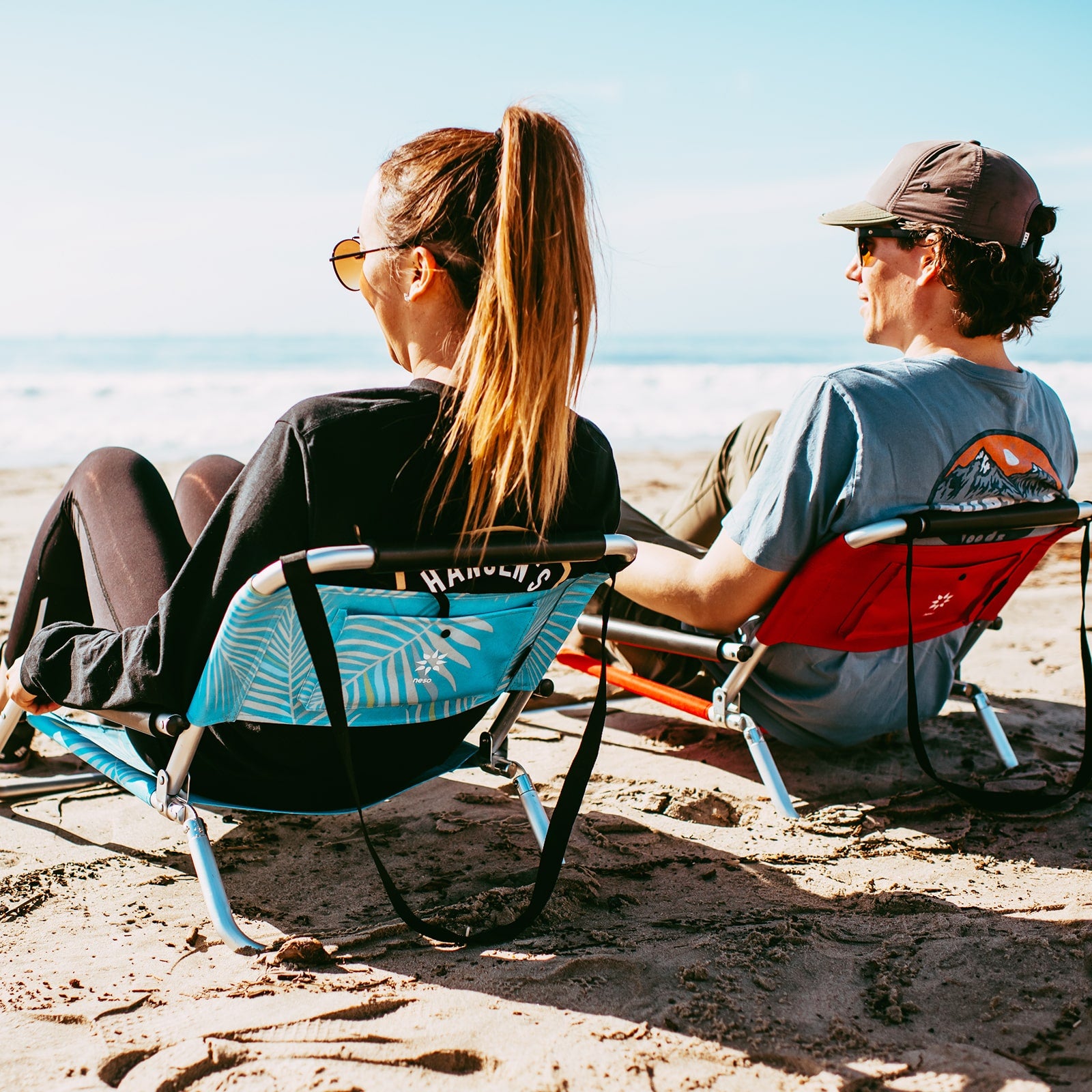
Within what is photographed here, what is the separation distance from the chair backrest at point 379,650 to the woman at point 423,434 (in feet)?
0.24

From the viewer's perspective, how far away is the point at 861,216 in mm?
2766

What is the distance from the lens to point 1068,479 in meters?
2.96

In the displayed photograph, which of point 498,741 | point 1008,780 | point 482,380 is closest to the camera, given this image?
point 482,380

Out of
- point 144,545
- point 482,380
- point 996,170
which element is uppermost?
point 996,170

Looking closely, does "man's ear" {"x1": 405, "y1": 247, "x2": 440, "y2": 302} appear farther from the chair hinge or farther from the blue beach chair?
the chair hinge

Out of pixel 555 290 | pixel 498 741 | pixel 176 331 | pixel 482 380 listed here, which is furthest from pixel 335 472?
pixel 176 331

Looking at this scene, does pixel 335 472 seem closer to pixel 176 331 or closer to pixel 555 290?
pixel 555 290

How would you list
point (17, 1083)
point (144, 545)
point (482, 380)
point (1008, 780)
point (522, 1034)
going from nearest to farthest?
point (17, 1083) → point (522, 1034) → point (482, 380) → point (144, 545) → point (1008, 780)

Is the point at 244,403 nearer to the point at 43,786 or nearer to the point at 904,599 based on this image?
the point at 43,786

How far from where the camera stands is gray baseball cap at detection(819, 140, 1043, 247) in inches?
103

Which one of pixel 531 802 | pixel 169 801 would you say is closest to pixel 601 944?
pixel 531 802

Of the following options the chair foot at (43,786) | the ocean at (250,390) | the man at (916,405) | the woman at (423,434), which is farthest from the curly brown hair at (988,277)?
the chair foot at (43,786)

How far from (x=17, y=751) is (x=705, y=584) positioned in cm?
209

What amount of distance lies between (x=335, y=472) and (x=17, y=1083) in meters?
1.08
